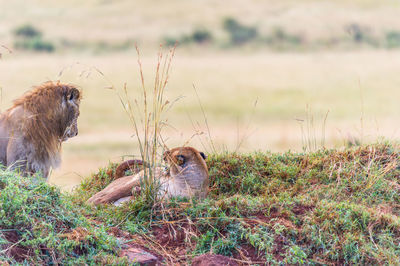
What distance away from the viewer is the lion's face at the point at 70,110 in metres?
5.82

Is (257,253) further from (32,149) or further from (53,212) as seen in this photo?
(32,149)

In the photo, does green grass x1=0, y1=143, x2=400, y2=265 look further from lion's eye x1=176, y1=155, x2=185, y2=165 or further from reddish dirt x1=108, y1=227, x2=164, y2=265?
lion's eye x1=176, y1=155, x2=185, y2=165

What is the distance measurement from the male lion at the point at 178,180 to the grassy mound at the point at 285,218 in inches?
8.8

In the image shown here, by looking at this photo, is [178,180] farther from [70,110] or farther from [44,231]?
[44,231]

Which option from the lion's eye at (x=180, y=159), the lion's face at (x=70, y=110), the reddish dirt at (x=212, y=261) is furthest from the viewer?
the lion's face at (x=70, y=110)

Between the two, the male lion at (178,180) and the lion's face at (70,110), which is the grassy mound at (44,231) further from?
the lion's face at (70,110)

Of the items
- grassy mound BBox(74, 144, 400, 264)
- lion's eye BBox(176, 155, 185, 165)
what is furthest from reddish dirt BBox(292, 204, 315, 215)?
lion's eye BBox(176, 155, 185, 165)

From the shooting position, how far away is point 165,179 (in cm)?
553

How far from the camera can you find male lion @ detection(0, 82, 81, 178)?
5.57m

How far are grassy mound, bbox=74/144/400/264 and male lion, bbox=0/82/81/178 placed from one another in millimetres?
531

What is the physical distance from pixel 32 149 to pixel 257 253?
7.84ft

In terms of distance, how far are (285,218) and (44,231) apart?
1903 mm

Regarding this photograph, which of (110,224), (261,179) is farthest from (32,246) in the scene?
(261,179)

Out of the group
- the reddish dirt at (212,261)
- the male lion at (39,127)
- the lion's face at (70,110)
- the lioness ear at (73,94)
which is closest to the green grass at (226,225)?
the reddish dirt at (212,261)
